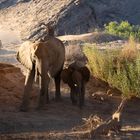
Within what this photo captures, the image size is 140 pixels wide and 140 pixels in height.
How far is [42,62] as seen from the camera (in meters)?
13.5

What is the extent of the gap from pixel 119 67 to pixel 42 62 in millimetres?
3199

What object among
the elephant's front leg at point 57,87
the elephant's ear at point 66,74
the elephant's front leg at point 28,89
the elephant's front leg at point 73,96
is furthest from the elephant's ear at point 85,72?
the elephant's front leg at point 28,89

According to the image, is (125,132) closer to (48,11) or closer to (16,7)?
(48,11)

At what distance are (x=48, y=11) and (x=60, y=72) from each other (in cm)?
2303

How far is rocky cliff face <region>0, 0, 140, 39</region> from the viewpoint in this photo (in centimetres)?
3581

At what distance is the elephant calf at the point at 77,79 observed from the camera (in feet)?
47.6

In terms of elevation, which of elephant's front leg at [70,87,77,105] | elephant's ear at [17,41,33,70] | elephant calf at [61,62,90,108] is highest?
elephant's ear at [17,41,33,70]

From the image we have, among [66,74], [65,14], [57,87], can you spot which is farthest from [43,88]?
[65,14]

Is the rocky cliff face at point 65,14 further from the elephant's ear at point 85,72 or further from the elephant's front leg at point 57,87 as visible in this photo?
the elephant's ear at point 85,72

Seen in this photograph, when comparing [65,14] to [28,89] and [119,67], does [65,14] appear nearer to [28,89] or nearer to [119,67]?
[119,67]

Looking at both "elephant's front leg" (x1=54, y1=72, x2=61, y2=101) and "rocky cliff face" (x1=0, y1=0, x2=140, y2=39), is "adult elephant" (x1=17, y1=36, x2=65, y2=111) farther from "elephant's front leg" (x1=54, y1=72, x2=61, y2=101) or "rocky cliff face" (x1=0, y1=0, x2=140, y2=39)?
"rocky cliff face" (x1=0, y1=0, x2=140, y2=39)

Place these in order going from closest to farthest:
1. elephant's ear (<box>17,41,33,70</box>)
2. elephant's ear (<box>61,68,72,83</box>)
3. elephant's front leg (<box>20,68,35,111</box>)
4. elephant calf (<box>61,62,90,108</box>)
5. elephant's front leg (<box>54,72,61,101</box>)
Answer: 1. elephant's front leg (<box>20,68,35,111</box>)
2. elephant's ear (<box>17,41,33,70</box>)
3. elephant calf (<box>61,62,90,108</box>)
4. elephant's ear (<box>61,68,72,83</box>)
5. elephant's front leg (<box>54,72,61,101</box>)

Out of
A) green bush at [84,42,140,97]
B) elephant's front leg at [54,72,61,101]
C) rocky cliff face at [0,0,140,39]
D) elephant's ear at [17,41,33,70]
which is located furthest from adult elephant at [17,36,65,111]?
rocky cliff face at [0,0,140,39]

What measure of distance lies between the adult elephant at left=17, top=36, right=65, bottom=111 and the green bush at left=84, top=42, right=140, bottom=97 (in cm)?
195
